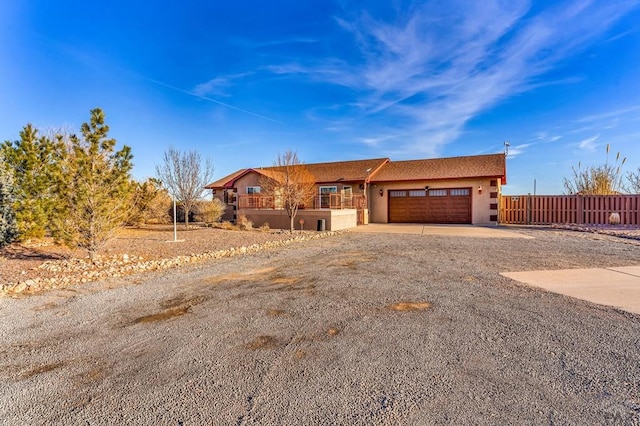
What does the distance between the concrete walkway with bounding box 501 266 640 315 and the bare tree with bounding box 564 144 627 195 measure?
18.5m

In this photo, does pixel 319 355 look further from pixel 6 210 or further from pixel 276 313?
pixel 6 210

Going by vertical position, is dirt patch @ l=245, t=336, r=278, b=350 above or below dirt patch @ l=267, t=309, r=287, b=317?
below

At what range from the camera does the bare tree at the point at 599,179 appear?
69.0 feet

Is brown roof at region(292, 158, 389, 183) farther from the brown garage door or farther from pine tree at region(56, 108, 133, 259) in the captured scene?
pine tree at region(56, 108, 133, 259)

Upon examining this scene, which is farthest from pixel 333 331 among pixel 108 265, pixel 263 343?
pixel 108 265

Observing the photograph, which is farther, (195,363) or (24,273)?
(24,273)

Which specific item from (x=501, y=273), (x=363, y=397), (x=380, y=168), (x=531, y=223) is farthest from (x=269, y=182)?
(x=363, y=397)

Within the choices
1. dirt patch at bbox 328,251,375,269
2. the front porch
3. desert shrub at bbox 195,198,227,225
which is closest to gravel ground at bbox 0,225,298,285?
dirt patch at bbox 328,251,375,269

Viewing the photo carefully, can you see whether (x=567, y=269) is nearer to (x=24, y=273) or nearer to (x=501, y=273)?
(x=501, y=273)

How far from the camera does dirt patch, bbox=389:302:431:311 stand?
4.48 m

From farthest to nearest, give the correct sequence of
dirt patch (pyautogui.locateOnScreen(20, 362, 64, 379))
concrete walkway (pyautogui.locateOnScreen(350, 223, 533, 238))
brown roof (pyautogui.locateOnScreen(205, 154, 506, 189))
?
brown roof (pyautogui.locateOnScreen(205, 154, 506, 189)) < concrete walkway (pyautogui.locateOnScreen(350, 223, 533, 238)) < dirt patch (pyautogui.locateOnScreen(20, 362, 64, 379))

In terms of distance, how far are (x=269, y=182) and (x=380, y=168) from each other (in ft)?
29.9

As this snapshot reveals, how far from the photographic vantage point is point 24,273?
22.4ft

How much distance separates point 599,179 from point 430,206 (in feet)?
37.2
